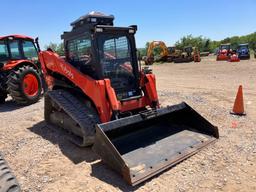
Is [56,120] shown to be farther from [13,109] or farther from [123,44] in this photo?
[13,109]

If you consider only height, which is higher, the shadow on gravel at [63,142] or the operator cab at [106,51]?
the operator cab at [106,51]

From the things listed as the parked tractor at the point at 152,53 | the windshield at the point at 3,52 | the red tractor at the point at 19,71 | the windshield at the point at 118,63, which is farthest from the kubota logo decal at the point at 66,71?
the parked tractor at the point at 152,53

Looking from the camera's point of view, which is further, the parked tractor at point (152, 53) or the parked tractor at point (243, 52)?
the parked tractor at point (152, 53)

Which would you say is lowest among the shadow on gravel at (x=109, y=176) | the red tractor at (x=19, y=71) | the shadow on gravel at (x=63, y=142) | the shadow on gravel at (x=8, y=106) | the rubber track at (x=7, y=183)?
the shadow on gravel at (x=109, y=176)

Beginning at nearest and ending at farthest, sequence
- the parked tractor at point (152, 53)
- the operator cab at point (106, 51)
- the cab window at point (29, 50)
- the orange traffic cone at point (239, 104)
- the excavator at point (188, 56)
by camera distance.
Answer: the operator cab at point (106, 51), the orange traffic cone at point (239, 104), the cab window at point (29, 50), the excavator at point (188, 56), the parked tractor at point (152, 53)

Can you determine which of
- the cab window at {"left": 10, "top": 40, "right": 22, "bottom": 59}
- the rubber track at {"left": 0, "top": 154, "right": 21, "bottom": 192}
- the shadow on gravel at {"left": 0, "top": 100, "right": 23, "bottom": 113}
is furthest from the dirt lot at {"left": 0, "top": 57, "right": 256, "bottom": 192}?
the cab window at {"left": 10, "top": 40, "right": 22, "bottom": 59}

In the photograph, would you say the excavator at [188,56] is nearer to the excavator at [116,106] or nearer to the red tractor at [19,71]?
the red tractor at [19,71]

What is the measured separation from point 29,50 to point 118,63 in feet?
18.1

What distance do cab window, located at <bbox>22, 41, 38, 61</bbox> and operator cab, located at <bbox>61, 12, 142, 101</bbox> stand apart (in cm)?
434

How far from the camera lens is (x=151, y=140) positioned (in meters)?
5.11

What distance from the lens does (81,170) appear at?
14.6 feet

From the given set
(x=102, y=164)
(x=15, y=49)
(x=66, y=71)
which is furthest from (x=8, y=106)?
(x=102, y=164)

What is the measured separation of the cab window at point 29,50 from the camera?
32.3ft

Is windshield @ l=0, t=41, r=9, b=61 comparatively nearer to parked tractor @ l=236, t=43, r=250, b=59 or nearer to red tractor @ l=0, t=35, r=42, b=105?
red tractor @ l=0, t=35, r=42, b=105
